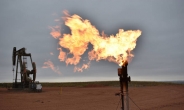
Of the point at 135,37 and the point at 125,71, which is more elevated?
the point at 135,37

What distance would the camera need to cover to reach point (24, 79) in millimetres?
42969

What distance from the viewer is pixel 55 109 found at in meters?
21.3

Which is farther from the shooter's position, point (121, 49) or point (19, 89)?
point (19, 89)

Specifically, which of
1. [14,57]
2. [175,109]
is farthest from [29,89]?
[175,109]

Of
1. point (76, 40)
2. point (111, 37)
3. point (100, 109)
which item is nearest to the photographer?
point (111, 37)

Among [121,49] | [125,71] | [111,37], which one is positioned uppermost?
[111,37]

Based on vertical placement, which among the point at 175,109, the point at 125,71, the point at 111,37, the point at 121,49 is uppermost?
the point at 111,37

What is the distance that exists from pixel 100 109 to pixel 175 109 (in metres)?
7.49

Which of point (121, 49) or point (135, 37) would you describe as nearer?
point (121, 49)

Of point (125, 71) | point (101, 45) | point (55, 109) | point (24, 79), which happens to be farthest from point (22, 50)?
point (125, 71)

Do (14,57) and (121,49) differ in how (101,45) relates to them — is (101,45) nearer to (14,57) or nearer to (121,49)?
(121,49)

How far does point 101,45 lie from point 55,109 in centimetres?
881

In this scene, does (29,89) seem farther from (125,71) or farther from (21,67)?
(125,71)

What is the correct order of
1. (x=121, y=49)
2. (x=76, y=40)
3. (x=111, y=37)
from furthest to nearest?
(x=76, y=40), (x=111, y=37), (x=121, y=49)
